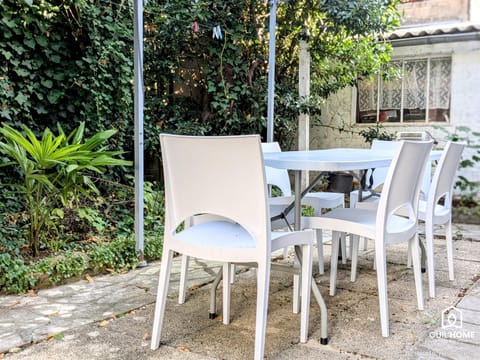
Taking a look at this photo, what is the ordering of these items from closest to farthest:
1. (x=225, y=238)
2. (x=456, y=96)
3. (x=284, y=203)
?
(x=225, y=238) → (x=284, y=203) → (x=456, y=96)

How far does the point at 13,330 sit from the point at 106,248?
1.24m

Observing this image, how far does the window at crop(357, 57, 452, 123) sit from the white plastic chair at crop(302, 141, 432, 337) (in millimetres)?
4680

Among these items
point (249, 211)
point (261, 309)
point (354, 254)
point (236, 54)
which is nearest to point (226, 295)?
point (261, 309)

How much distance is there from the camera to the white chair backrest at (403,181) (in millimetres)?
2275

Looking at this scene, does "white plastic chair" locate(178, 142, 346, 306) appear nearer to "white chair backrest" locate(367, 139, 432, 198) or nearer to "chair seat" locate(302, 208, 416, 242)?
"chair seat" locate(302, 208, 416, 242)

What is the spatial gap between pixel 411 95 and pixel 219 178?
586cm

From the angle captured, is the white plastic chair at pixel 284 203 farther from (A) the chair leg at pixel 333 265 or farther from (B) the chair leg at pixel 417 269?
(B) the chair leg at pixel 417 269

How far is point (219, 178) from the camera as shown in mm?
1943

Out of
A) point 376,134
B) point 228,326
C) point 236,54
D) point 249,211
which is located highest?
point 236,54

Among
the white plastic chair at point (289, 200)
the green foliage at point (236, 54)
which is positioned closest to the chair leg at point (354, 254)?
the white plastic chair at point (289, 200)

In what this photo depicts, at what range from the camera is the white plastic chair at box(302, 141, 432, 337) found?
226 centimetres

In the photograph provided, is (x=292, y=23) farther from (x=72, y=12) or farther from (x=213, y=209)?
(x=213, y=209)

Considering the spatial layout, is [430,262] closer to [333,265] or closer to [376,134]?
[333,265]

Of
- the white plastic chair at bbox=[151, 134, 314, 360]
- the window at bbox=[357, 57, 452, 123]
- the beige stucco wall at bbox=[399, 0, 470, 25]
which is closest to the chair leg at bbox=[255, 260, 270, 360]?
the white plastic chair at bbox=[151, 134, 314, 360]
